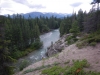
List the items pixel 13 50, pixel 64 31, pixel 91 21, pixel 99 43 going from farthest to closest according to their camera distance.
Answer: pixel 64 31 < pixel 13 50 < pixel 91 21 < pixel 99 43

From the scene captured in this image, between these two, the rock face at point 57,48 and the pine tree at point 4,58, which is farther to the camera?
the rock face at point 57,48

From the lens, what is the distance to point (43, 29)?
8225 centimetres

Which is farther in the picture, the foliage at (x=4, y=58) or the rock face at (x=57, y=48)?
the rock face at (x=57, y=48)

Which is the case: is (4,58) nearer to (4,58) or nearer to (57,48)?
(4,58)

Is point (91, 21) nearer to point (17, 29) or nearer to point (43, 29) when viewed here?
point (17, 29)

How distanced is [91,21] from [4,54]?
44.9 feet

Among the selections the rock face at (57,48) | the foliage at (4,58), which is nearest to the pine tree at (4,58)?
the foliage at (4,58)

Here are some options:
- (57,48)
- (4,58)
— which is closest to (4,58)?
(4,58)

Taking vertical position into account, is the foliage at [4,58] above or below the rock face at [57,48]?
above

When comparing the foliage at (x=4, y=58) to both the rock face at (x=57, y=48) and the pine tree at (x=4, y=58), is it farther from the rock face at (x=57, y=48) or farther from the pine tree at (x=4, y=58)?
the rock face at (x=57, y=48)

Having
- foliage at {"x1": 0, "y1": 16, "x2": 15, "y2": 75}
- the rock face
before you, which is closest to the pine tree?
foliage at {"x1": 0, "y1": 16, "x2": 15, "y2": 75}

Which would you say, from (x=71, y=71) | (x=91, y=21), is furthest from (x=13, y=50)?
(x=71, y=71)

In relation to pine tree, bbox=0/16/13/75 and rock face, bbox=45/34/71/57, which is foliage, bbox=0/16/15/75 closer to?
pine tree, bbox=0/16/13/75

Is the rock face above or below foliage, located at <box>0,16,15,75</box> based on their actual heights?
below
